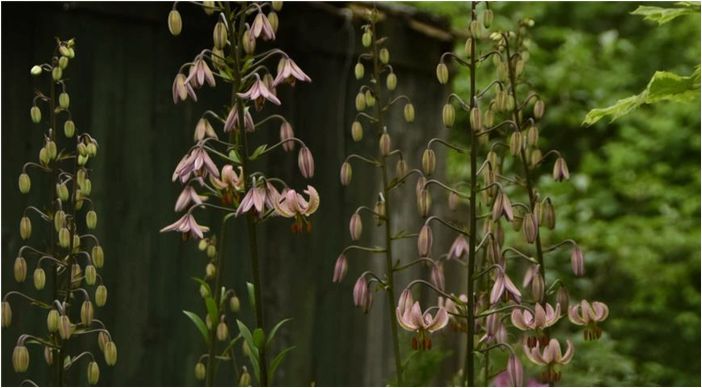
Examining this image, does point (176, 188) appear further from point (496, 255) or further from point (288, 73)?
point (496, 255)

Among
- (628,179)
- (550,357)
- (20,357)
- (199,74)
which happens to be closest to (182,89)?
(199,74)

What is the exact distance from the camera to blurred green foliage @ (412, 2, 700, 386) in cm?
634

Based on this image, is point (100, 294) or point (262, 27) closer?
point (262, 27)

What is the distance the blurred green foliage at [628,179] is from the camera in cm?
634

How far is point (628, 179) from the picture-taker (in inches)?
273

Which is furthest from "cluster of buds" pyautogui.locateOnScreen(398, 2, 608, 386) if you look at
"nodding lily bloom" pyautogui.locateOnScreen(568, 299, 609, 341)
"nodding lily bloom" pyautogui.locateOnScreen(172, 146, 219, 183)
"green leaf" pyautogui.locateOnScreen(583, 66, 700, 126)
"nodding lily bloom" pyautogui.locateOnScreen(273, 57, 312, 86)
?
"nodding lily bloom" pyautogui.locateOnScreen(172, 146, 219, 183)

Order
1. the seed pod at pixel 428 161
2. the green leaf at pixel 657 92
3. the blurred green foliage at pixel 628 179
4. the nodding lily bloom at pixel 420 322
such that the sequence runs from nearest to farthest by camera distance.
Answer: the nodding lily bloom at pixel 420 322, the seed pod at pixel 428 161, the green leaf at pixel 657 92, the blurred green foliage at pixel 628 179

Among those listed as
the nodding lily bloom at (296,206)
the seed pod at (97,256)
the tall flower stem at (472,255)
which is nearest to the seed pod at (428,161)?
the tall flower stem at (472,255)

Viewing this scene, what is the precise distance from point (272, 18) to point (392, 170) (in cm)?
230

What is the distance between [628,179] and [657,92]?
4.41m

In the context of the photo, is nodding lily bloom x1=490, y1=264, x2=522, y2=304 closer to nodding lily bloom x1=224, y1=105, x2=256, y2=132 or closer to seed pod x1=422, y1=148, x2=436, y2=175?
seed pod x1=422, y1=148, x2=436, y2=175

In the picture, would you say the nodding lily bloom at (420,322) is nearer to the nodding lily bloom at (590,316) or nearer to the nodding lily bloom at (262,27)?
the nodding lily bloom at (590,316)

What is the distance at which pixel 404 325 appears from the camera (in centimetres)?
219

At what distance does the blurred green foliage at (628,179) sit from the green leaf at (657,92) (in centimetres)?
274
